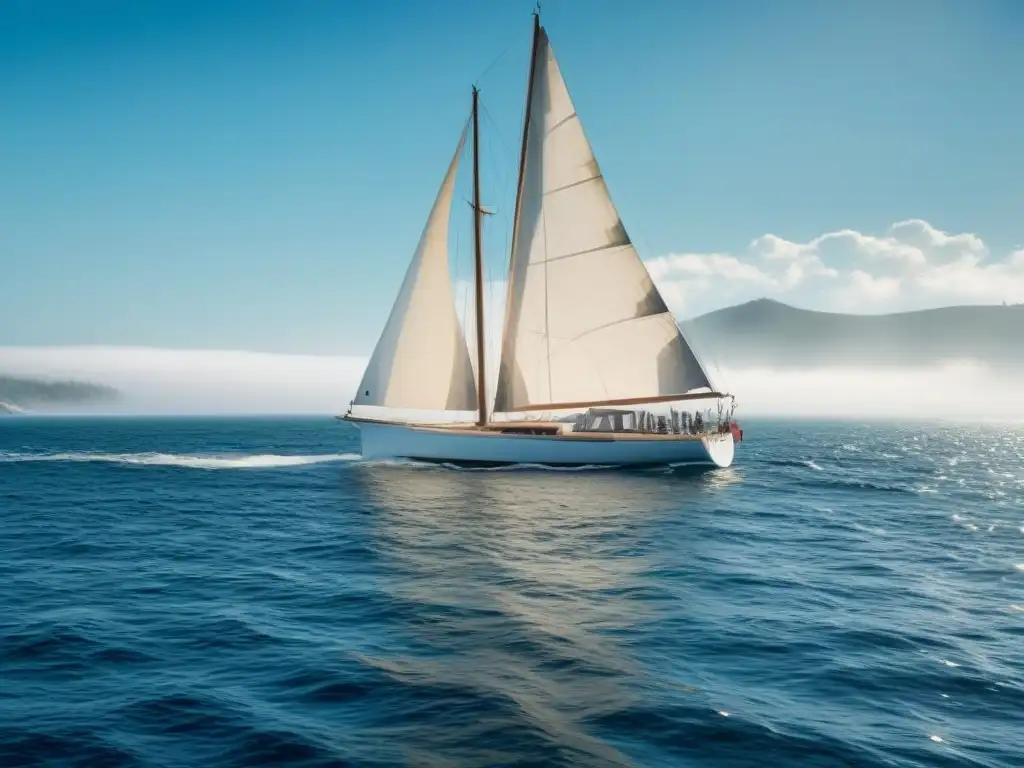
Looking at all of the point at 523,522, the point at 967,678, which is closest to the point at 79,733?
the point at 967,678

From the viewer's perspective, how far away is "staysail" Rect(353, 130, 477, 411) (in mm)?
46906

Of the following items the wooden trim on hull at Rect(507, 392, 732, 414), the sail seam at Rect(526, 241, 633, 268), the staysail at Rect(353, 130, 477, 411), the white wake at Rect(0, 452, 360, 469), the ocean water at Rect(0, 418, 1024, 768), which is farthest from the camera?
the white wake at Rect(0, 452, 360, 469)

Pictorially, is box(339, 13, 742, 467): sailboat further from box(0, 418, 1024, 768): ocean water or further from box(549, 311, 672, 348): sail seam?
box(0, 418, 1024, 768): ocean water

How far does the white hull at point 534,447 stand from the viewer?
4716cm

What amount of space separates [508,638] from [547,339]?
35.3 metres

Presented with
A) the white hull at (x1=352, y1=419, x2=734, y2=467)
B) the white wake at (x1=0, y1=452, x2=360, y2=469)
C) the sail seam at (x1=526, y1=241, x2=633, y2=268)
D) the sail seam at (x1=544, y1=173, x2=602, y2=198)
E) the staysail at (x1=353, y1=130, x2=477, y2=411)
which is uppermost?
the sail seam at (x1=544, y1=173, x2=602, y2=198)

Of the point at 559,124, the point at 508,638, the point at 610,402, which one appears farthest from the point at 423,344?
the point at 508,638

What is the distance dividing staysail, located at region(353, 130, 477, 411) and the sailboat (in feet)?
0.22

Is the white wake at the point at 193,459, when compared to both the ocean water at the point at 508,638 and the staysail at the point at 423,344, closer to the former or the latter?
the staysail at the point at 423,344

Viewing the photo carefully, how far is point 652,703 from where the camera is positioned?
11242 mm

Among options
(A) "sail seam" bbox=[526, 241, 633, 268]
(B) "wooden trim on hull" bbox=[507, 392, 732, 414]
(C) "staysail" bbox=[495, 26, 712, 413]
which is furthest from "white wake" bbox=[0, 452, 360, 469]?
(A) "sail seam" bbox=[526, 241, 633, 268]

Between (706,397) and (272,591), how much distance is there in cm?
3634

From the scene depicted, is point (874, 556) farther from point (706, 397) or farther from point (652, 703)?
point (706, 397)

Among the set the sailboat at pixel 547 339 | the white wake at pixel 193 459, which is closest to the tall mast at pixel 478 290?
the sailboat at pixel 547 339
